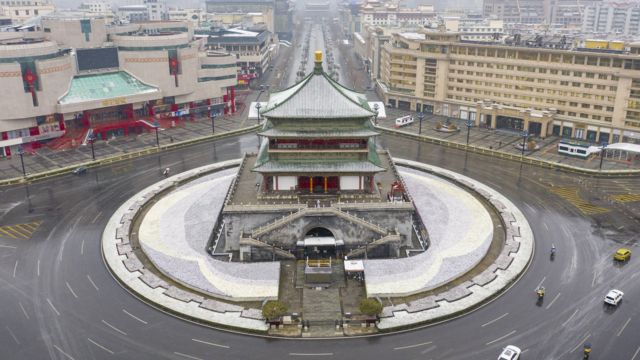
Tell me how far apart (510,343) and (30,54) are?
378ft

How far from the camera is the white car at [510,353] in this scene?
177ft

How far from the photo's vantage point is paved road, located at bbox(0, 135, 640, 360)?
56969 millimetres

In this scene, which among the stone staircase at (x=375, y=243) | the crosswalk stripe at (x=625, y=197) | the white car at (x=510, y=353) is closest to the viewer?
the white car at (x=510, y=353)

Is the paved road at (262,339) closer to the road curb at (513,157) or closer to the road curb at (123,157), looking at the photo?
the road curb at (123,157)

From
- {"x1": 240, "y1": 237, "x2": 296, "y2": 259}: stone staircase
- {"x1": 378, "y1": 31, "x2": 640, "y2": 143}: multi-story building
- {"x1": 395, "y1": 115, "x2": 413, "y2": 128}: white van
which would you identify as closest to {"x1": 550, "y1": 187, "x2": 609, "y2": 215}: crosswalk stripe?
{"x1": 378, "y1": 31, "x2": 640, "y2": 143}: multi-story building

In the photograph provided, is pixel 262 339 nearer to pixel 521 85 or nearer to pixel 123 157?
pixel 123 157

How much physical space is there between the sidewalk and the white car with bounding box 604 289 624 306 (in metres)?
102

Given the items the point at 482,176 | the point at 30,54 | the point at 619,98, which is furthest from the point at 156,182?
the point at 619,98

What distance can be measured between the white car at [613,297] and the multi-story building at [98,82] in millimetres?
114014

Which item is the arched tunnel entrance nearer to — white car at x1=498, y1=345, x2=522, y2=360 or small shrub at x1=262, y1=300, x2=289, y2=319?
small shrub at x1=262, y1=300, x2=289, y2=319

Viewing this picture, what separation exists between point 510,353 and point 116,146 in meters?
105

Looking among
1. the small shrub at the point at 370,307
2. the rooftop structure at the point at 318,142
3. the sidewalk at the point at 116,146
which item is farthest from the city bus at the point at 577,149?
the sidewalk at the point at 116,146

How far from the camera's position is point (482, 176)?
4301 inches

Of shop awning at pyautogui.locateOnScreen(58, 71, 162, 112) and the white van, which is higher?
shop awning at pyautogui.locateOnScreen(58, 71, 162, 112)
